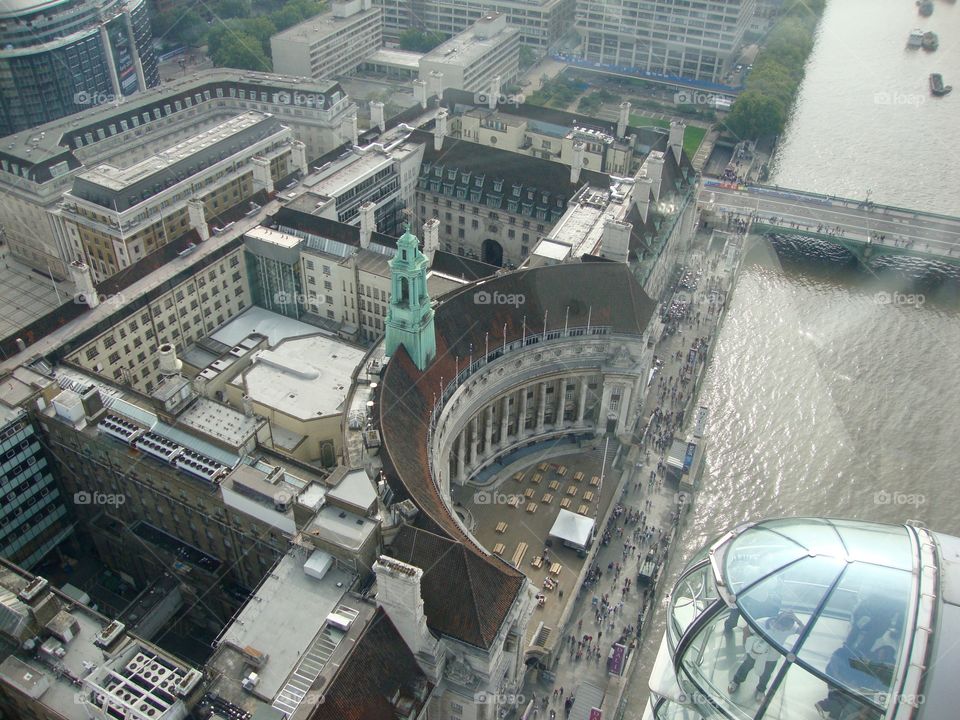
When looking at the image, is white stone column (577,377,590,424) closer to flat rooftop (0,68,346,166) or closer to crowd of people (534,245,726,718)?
crowd of people (534,245,726,718)

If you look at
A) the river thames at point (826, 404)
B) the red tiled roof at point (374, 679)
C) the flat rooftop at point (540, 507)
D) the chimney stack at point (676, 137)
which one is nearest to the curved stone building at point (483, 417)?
the red tiled roof at point (374, 679)

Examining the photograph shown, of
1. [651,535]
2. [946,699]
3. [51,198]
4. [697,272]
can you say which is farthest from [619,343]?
[51,198]

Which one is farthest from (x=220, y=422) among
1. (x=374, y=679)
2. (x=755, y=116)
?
A: (x=755, y=116)

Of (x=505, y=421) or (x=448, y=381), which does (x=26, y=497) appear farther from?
(x=505, y=421)

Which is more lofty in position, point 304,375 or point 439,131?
point 439,131

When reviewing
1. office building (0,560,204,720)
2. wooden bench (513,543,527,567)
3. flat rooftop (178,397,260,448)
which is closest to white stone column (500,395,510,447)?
wooden bench (513,543,527,567)

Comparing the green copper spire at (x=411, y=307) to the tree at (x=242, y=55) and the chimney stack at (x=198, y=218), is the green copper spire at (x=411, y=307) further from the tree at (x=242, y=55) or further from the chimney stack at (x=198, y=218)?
the tree at (x=242, y=55)
